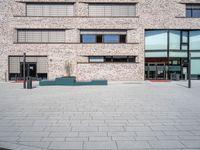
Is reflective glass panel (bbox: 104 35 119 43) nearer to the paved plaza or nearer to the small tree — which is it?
the small tree

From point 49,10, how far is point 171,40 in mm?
17365

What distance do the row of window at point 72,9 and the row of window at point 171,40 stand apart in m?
4.21

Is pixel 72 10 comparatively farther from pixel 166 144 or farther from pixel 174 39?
pixel 166 144

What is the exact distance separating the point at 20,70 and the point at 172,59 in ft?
69.0

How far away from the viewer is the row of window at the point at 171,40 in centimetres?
2985

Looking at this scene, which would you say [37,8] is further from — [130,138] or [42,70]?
[130,138]

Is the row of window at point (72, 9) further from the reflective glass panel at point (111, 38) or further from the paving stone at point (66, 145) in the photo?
the paving stone at point (66, 145)

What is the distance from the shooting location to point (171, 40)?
98.1 ft

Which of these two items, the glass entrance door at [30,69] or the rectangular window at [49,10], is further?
the rectangular window at [49,10]

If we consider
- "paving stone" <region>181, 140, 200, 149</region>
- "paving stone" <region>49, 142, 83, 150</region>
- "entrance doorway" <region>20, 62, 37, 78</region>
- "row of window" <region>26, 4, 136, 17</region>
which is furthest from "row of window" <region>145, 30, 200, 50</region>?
"paving stone" <region>49, 142, 83, 150</region>

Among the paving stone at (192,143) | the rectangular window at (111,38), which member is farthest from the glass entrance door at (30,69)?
the paving stone at (192,143)

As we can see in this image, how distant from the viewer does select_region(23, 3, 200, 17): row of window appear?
2919 centimetres

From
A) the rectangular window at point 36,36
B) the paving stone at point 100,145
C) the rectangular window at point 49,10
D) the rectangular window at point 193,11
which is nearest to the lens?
the paving stone at point 100,145

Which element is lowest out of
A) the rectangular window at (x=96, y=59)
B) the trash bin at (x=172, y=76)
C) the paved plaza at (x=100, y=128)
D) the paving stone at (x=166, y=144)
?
the paving stone at (x=166, y=144)
